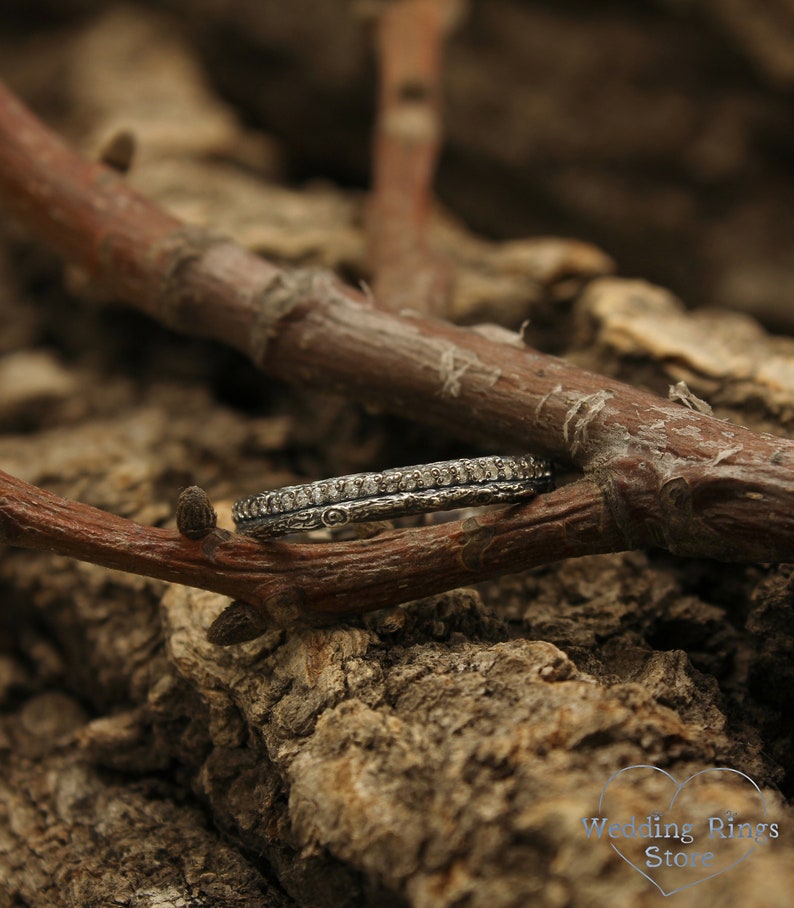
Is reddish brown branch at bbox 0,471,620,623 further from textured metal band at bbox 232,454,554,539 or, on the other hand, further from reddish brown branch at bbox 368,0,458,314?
reddish brown branch at bbox 368,0,458,314

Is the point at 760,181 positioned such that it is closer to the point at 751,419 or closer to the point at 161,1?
the point at 751,419

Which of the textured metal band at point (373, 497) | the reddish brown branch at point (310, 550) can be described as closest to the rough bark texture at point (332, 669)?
the reddish brown branch at point (310, 550)

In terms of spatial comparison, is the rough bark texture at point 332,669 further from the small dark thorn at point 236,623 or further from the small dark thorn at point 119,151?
the small dark thorn at point 119,151

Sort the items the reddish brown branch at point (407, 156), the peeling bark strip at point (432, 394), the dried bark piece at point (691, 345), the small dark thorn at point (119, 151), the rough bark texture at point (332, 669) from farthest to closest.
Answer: the reddish brown branch at point (407, 156) < the small dark thorn at point (119, 151) < the dried bark piece at point (691, 345) < the peeling bark strip at point (432, 394) < the rough bark texture at point (332, 669)

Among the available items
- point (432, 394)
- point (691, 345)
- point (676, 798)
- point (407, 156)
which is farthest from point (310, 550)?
point (407, 156)

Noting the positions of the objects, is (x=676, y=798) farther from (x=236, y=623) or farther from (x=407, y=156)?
(x=407, y=156)

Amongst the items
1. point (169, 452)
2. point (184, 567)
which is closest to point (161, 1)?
point (169, 452)

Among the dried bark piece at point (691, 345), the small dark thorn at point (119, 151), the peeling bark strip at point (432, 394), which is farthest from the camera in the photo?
the small dark thorn at point (119, 151)
